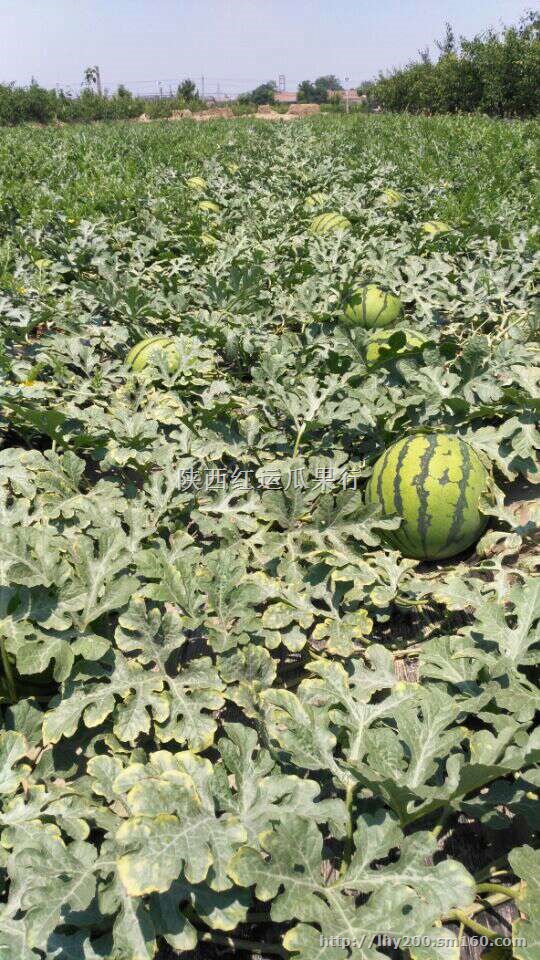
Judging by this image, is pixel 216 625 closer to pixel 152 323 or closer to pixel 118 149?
pixel 152 323

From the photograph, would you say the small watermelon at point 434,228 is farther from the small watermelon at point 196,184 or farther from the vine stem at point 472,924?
the vine stem at point 472,924

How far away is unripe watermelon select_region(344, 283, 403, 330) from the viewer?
4387 mm

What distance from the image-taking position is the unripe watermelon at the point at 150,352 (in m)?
3.82

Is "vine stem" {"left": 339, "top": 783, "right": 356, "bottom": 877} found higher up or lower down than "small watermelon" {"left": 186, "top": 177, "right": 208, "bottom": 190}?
lower down

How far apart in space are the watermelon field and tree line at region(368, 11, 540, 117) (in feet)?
103

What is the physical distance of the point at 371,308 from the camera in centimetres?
438

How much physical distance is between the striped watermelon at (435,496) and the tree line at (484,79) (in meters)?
33.2

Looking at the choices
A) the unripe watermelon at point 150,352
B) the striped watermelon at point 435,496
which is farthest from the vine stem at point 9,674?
the unripe watermelon at point 150,352

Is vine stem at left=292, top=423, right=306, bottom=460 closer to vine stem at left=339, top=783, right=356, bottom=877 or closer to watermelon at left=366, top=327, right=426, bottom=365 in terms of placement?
watermelon at left=366, top=327, right=426, bottom=365

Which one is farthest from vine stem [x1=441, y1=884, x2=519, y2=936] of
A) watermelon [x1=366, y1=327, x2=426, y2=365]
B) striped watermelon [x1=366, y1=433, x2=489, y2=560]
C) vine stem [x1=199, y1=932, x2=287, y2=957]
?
watermelon [x1=366, y1=327, x2=426, y2=365]

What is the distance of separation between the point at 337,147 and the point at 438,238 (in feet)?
31.4

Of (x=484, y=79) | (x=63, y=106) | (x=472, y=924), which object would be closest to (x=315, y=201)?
(x=472, y=924)

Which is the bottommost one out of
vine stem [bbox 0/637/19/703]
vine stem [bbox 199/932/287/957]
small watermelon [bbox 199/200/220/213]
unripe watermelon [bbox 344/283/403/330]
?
vine stem [bbox 199/932/287/957]

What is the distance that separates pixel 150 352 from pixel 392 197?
5.73 metres
